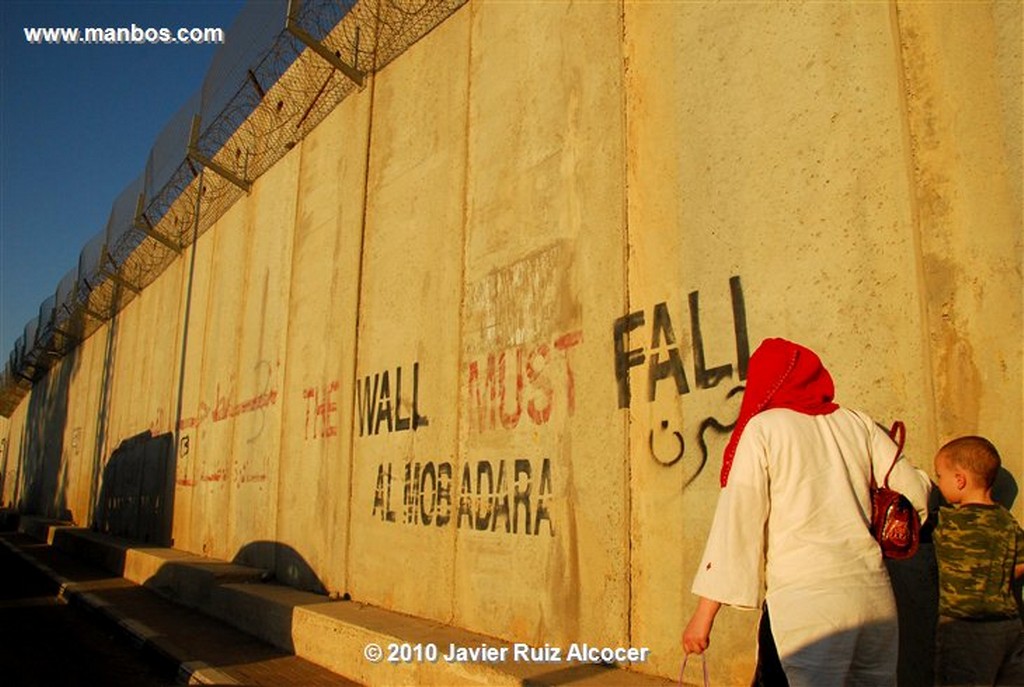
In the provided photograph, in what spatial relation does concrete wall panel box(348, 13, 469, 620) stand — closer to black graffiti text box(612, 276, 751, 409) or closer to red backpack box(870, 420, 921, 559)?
black graffiti text box(612, 276, 751, 409)

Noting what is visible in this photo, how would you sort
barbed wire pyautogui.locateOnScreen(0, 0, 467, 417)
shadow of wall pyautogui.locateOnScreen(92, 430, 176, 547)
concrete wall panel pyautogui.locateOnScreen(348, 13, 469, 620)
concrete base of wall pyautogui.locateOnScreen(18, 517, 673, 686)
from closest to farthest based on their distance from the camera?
concrete base of wall pyautogui.locateOnScreen(18, 517, 673, 686), concrete wall panel pyautogui.locateOnScreen(348, 13, 469, 620), barbed wire pyautogui.locateOnScreen(0, 0, 467, 417), shadow of wall pyautogui.locateOnScreen(92, 430, 176, 547)

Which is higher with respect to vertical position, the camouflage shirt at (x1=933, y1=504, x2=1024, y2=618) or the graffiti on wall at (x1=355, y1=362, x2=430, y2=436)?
the graffiti on wall at (x1=355, y1=362, x2=430, y2=436)

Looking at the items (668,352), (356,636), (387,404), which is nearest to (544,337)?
(668,352)

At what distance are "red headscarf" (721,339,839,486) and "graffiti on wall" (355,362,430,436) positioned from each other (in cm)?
367

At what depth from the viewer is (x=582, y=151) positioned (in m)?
4.51

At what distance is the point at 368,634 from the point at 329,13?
6.01 meters

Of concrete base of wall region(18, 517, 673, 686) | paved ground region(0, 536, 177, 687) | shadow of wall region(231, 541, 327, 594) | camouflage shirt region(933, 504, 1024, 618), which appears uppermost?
camouflage shirt region(933, 504, 1024, 618)

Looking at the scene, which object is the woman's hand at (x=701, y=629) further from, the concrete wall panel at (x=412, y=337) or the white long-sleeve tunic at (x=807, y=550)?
the concrete wall panel at (x=412, y=337)

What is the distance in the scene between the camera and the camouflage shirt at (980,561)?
229cm

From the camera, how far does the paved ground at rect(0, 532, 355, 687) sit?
17.4 ft

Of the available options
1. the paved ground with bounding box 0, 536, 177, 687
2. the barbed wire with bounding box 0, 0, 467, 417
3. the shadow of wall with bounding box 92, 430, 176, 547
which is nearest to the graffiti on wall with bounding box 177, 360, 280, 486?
the shadow of wall with bounding box 92, 430, 176, 547

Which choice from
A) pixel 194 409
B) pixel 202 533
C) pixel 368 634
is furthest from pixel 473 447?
pixel 194 409

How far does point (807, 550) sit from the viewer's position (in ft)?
6.55

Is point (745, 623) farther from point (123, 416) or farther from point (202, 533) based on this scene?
point (123, 416)
